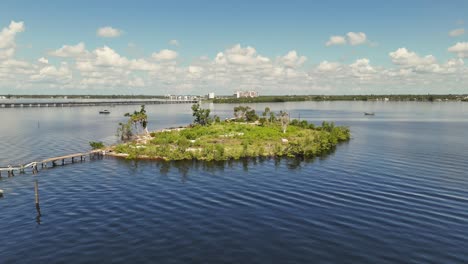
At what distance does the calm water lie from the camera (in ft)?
113

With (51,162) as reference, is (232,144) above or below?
above

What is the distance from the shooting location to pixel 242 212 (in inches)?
1795

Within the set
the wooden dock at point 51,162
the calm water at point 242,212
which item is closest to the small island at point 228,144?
the wooden dock at point 51,162

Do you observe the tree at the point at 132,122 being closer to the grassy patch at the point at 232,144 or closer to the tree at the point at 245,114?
the grassy patch at the point at 232,144

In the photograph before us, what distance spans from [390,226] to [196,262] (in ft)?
79.1

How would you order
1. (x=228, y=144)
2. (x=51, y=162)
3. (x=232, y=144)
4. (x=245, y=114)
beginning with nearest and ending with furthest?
1. (x=51, y=162)
2. (x=228, y=144)
3. (x=232, y=144)
4. (x=245, y=114)

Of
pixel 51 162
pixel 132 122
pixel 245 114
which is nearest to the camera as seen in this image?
pixel 51 162

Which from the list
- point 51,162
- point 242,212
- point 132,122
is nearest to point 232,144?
point 51,162

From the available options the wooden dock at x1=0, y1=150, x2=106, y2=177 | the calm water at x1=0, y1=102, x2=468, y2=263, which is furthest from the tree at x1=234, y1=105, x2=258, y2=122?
the wooden dock at x1=0, y1=150, x2=106, y2=177

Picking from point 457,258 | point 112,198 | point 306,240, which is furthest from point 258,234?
point 112,198

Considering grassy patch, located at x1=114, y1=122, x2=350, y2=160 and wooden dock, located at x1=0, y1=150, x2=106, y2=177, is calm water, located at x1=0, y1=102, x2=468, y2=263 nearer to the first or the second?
wooden dock, located at x1=0, y1=150, x2=106, y2=177

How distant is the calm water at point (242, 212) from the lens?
113ft

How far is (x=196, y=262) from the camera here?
107 feet

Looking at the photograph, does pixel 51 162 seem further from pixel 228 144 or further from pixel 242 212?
pixel 242 212
